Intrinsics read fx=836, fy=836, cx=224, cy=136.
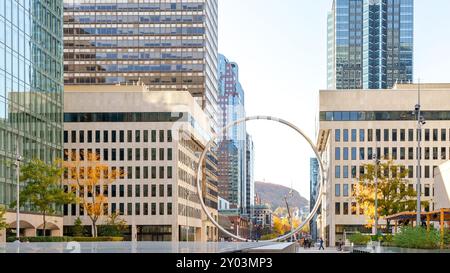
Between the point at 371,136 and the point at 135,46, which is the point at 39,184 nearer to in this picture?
the point at 371,136

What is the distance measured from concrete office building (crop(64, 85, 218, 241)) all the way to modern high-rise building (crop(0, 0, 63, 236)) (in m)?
25.8

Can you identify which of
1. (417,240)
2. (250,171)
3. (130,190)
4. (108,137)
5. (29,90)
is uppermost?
(29,90)

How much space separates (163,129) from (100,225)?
14804 millimetres

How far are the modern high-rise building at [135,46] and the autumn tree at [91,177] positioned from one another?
58.1 meters

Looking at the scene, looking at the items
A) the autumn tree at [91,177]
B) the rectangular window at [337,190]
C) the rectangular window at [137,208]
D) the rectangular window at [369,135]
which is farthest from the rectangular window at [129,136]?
the rectangular window at [369,135]

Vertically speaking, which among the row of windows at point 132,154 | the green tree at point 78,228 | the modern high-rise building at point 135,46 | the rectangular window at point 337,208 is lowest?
the green tree at point 78,228

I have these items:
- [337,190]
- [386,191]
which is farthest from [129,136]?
[386,191]

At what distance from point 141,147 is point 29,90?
4107cm

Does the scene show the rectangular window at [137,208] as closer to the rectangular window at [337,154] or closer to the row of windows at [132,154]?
the row of windows at [132,154]

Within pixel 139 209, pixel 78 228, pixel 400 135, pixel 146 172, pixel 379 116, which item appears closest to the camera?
pixel 78 228

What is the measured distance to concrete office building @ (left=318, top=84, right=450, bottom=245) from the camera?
367 feet

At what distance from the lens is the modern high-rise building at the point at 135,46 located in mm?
163250

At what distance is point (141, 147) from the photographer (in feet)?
354
